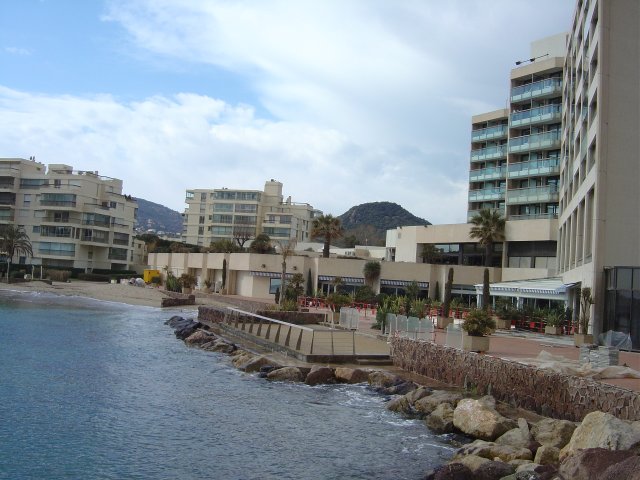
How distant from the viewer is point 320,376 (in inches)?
892

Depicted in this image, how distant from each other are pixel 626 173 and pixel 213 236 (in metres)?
96.9

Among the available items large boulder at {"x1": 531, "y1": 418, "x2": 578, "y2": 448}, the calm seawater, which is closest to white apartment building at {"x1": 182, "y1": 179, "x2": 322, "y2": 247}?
the calm seawater

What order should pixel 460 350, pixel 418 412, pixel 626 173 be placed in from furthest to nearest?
pixel 626 173 < pixel 460 350 < pixel 418 412

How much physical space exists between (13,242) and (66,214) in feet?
33.3

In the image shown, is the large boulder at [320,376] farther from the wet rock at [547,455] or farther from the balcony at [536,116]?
the balcony at [536,116]

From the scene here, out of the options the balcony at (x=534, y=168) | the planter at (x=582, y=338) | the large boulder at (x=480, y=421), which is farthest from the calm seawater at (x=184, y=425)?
the balcony at (x=534, y=168)

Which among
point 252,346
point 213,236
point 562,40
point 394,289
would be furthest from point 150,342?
point 213,236

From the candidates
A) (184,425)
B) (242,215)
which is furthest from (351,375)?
(242,215)

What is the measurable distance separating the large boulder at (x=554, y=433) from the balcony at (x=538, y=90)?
53.3m

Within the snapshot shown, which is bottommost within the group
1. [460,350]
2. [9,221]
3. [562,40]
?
[460,350]

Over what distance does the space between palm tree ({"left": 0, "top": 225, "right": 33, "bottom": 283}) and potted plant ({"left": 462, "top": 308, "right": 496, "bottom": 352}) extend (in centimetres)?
7458

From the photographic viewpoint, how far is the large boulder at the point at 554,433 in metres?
14.0

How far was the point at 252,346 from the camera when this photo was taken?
31.5 metres

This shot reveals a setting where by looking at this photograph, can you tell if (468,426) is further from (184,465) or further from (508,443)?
(184,465)
